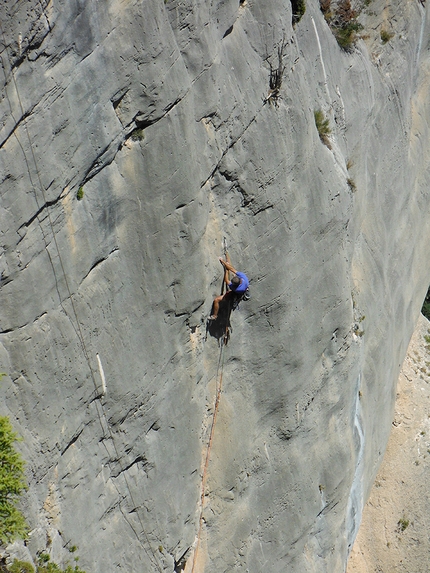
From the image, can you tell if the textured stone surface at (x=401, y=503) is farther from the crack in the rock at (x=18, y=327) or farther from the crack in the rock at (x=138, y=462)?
the crack in the rock at (x=18, y=327)

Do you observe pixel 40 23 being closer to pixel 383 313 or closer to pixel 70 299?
pixel 70 299

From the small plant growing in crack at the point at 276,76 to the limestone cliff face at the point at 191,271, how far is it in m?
0.19

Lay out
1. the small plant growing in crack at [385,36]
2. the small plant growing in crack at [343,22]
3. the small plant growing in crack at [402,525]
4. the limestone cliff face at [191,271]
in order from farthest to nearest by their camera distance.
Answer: the small plant growing in crack at [402,525], the small plant growing in crack at [385,36], the small plant growing in crack at [343,22], the limestone cliff face at [191,271]

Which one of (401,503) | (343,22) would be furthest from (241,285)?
(401,503)

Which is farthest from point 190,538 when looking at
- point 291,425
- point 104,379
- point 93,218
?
point 93,218

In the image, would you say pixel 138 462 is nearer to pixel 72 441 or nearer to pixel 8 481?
pixel 72 441

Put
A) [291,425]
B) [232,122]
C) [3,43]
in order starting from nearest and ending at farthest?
[3,43], [232,122], [291,425]

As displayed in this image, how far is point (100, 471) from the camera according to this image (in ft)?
36.6

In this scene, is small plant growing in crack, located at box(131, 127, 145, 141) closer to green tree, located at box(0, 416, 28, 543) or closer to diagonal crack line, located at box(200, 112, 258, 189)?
diagonal crack line, located at box(200, 112, 258, 189)

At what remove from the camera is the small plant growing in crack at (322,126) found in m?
14.5

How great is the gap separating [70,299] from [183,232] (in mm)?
2424

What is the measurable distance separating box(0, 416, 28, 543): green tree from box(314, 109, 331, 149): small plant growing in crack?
9.14 m

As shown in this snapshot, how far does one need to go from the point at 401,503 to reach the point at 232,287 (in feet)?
39.1

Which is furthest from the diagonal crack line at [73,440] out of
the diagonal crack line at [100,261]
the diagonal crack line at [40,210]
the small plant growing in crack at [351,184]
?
the small plant growing in crack at [351,184]
